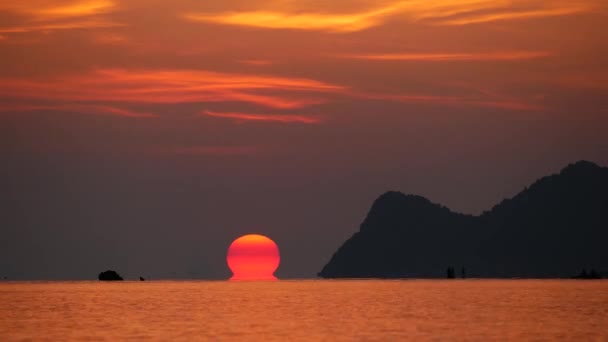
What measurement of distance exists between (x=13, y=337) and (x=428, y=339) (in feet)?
116

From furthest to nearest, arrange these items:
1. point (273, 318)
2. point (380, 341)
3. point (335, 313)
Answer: point (335, 313) < point (273, 318) < point (380, 341)

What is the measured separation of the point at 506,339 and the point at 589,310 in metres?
55.1

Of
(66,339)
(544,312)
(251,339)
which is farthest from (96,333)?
(544,312)

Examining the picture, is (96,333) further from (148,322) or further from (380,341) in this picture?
(380,341)

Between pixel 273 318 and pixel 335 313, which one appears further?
pixel 335 313

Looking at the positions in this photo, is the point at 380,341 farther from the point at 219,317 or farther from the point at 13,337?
the point at 219,317

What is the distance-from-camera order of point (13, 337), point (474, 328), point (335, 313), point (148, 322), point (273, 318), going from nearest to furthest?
1. point (13, 337)
2. point (474, 328)
3. point (148, 322)
4. point (273, 318)
5. point (335, 313)

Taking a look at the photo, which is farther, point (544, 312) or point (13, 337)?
point (544, 312)

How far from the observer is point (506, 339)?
315ft

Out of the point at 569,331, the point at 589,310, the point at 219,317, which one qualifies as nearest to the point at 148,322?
the point at 219,317

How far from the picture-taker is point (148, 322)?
395 ft

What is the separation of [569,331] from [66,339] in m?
44.5

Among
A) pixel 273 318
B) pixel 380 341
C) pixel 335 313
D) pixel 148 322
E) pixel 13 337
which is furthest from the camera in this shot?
pixel 335 313

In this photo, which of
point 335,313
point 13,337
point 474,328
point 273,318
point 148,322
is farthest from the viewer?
point 335,313
